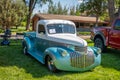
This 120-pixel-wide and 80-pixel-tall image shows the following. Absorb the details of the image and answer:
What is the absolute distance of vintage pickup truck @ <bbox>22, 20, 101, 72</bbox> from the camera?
7926 millimetres

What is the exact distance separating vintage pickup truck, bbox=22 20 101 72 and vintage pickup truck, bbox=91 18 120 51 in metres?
2.65

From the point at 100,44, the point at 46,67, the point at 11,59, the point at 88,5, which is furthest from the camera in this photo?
the point at 88,5

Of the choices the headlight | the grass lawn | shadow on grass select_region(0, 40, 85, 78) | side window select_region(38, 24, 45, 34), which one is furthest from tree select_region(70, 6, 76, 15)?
the headlight

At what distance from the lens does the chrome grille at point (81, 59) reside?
7.99m

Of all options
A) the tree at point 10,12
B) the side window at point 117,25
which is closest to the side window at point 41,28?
the side window at point 117,25

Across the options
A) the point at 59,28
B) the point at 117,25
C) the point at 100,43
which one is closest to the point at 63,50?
the point at 59,28

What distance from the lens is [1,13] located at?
3972 cm

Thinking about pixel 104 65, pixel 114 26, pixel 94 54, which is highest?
pixel 114 26

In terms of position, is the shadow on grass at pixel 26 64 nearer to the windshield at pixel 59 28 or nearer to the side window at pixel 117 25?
the windshield at pixel 59 28

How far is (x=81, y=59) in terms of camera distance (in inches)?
319

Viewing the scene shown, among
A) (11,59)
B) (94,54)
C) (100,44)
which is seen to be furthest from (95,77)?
(100,44)

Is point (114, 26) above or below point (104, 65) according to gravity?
above

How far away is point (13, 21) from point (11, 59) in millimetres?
31763

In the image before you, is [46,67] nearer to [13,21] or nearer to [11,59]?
[11,59]
